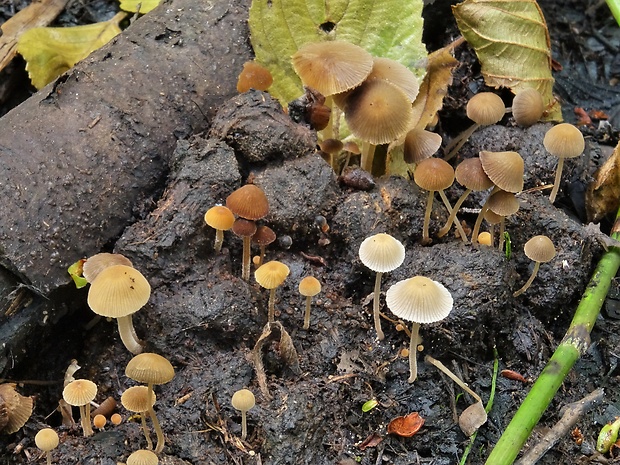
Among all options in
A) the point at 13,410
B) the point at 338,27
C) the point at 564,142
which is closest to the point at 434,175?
the point at 564,142

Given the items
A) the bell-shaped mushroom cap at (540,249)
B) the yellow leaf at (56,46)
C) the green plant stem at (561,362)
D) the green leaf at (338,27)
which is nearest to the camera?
the green plant stem at (561,362)

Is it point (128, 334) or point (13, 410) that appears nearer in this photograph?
point (13, 410)

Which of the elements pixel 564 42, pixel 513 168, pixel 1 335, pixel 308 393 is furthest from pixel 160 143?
pixel 564 42

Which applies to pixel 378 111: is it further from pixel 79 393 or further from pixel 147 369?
pixel 79 393

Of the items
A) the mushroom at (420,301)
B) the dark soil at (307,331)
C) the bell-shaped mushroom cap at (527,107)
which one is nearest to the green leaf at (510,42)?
the bell-shaped mushroom cap at (527,107)

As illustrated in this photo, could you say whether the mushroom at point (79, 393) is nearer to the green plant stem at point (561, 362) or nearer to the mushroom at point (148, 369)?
the mushroom at point (148, 369)

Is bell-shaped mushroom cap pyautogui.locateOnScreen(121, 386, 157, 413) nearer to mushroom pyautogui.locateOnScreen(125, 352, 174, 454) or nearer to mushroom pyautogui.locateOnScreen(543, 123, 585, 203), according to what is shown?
mushroom pyautogui.locateOnScreen(125, 352, 174, 454)

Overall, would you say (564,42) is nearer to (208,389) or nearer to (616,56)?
(616,56)
